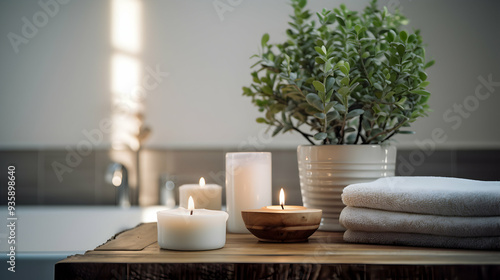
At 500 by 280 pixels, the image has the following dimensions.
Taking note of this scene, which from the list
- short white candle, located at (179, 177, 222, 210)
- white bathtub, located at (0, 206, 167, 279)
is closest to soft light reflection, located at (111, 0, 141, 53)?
white bathtub, located at (0, 206, 167, 279)

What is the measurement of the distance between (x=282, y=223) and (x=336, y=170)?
220mm

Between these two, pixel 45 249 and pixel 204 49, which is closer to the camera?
pixel 45 249

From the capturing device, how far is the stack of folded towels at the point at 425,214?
0.68 m

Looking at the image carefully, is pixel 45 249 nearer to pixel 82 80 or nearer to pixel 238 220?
pixel 82 80

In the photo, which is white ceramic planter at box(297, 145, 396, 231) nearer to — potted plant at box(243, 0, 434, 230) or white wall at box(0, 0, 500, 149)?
potted plant at box(243, 0, 434, 230)

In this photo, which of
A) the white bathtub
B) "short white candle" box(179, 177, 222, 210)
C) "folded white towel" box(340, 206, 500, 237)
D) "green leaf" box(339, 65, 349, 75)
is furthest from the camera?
the white bathtub

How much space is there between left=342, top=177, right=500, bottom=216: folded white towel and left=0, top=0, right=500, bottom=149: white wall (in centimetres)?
174

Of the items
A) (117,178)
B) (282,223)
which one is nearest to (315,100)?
(282,223)

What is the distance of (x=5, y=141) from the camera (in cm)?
258

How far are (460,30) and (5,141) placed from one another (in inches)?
96.1

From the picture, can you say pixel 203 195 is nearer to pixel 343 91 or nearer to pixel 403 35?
pixel 343 91

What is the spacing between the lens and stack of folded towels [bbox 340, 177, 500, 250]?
2.22ft

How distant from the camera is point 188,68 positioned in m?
2.61

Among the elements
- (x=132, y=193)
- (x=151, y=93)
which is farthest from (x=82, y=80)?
(x=132, y=193)
